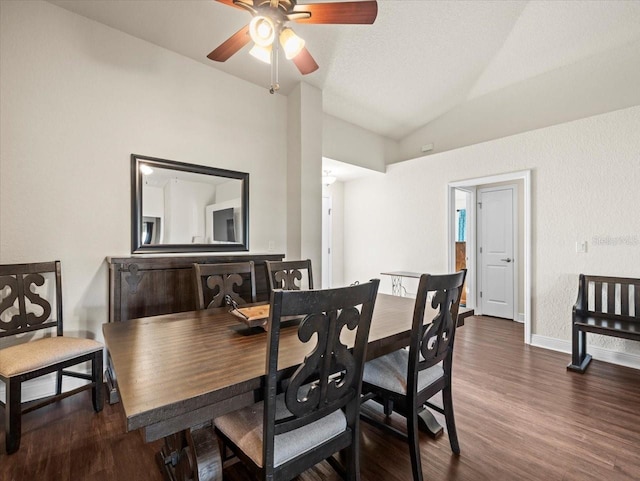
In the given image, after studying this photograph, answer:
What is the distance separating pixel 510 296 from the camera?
4.73 meters

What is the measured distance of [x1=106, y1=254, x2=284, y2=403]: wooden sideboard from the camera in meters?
2.33

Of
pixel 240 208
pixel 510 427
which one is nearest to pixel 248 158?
pixel 240 208

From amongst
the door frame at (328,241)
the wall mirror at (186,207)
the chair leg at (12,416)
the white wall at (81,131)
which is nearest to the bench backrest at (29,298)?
the white wall at (81,131)

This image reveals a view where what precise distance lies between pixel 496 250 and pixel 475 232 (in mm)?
431

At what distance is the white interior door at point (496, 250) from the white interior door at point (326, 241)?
8.58 ft

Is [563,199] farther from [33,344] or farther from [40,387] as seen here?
[40,387]

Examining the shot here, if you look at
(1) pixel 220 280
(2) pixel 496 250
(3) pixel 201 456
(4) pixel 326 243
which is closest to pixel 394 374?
(3) pixel 201 456

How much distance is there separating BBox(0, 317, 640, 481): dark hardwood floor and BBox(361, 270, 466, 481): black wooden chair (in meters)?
0.21

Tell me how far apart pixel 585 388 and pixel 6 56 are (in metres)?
5.10

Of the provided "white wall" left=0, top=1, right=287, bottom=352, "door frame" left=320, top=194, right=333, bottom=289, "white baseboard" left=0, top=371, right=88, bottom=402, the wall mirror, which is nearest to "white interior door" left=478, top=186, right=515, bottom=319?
"door frame" left=320, top=194, right=333, bottom=289

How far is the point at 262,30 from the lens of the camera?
178cm

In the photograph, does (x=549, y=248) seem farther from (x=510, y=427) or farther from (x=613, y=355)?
(x=510, y=427)

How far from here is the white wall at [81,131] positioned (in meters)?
2.27

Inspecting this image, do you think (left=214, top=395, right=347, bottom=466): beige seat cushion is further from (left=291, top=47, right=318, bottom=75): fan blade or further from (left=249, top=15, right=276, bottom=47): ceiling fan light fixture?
(left=291, top=47, right=318, bottom=75): fan blade
